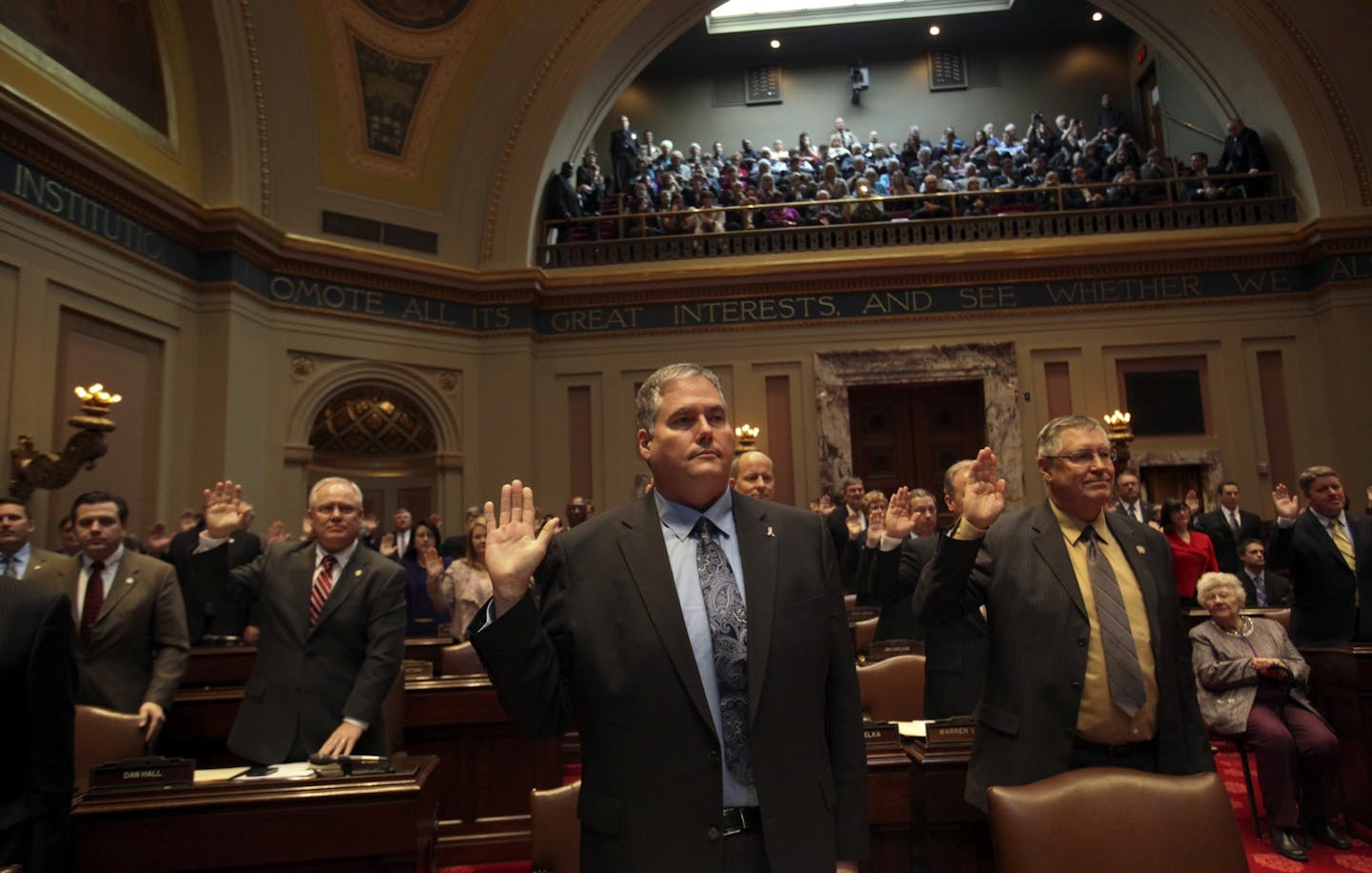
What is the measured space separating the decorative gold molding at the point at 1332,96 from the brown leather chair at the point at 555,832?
12233mm

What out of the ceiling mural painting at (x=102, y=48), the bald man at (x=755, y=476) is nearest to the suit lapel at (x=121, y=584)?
the bald man at (x=755, y=476)

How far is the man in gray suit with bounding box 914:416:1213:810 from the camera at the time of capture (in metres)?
2.44

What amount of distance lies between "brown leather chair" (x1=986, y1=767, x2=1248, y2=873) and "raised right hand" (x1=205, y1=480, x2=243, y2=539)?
305 centimetres

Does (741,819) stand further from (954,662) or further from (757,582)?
(954,662)

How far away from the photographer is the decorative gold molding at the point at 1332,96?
35.6 feet

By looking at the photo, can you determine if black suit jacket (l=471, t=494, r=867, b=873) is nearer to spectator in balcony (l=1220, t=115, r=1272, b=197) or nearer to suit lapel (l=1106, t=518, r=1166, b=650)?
suit lapel (l=1106, t=518, r=1166, b=650)

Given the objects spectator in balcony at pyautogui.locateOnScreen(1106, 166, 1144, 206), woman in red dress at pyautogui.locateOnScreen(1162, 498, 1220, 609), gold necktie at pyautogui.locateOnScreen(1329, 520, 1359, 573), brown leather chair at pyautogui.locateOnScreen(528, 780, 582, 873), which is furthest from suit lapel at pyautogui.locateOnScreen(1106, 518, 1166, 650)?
spectator in balcony at pyautogui.locateOnScreen(1106, 166, 1144, 206)

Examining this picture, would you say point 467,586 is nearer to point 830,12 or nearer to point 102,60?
point 102,60

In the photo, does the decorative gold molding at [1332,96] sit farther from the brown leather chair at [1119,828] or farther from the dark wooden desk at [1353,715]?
the brown leather chair at [1119,828]

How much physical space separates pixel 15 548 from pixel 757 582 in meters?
3.67

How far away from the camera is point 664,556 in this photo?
1.83 metres

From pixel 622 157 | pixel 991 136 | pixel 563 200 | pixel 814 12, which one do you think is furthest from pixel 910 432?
pixel 814 12

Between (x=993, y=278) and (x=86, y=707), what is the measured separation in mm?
10484

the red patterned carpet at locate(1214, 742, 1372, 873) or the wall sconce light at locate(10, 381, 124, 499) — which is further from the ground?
the wall sconce light at locate(10, 381, 124, 499)
